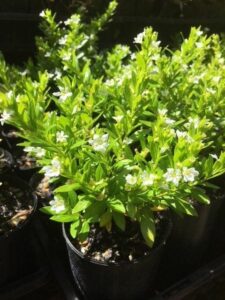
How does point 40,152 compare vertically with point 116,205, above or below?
above

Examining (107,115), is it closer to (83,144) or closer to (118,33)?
(83,144)

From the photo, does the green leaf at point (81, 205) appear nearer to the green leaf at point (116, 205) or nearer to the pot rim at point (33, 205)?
the green leaf at point (116, 205)

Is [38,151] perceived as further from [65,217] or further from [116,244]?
[116,244]

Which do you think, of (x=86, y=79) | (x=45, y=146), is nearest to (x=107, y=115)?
(x=86, y=79)

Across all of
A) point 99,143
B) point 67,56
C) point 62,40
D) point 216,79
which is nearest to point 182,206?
point 99,143

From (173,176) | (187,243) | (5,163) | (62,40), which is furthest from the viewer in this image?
(62,40)

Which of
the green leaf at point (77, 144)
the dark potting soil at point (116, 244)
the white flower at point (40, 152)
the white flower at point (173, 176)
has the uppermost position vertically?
the green leaf at point (77, 144)

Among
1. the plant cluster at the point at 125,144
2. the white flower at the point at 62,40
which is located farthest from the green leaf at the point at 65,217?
the white flower at the point at 62,40
